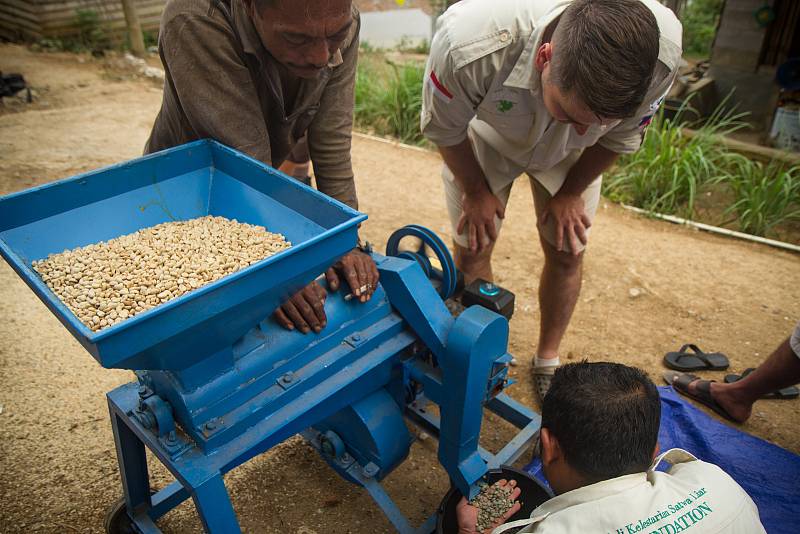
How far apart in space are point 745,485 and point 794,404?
745mm

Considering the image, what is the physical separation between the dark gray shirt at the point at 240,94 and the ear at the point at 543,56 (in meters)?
0.62

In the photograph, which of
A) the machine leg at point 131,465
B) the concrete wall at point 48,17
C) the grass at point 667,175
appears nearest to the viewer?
the machine leg at point 131,465

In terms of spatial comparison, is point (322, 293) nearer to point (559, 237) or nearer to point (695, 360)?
point (559, 237)

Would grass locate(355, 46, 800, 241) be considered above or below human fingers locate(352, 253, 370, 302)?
below

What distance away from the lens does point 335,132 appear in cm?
221

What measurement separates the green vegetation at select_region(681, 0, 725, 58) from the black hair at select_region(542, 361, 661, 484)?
8.91 metres

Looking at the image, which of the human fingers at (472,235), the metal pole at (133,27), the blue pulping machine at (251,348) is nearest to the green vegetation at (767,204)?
the human fingers at (472,235)

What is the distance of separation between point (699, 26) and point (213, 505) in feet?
35.8

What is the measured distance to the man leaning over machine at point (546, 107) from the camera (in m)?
1.70

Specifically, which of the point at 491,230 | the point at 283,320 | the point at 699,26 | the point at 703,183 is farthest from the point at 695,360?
the point at 699,26

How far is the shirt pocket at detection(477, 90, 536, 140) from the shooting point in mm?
2227

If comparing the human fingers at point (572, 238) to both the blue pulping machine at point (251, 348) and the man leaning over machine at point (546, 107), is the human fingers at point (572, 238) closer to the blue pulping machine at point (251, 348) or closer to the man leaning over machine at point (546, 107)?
the man leaning over machine at point (546, 107)

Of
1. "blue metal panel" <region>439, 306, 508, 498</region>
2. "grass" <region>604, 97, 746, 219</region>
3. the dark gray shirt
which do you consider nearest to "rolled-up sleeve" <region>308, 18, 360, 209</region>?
the dark gray shirt

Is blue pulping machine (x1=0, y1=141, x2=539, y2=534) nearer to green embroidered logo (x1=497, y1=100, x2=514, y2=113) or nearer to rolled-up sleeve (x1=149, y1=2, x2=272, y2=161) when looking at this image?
rolled-up sleeve (x1=149, y1=2, x2=272, y2=161)
